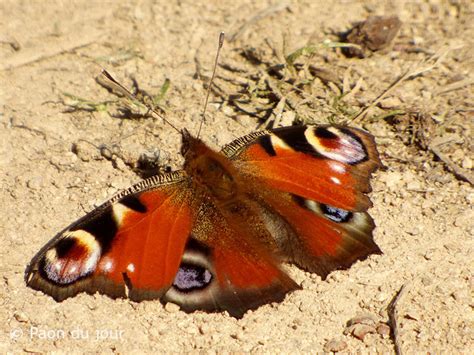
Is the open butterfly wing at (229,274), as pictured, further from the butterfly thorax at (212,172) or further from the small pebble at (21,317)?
the small pebble at (21,317)

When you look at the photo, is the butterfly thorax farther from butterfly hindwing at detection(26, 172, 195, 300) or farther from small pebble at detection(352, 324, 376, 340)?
small pebble at detection(352, 324, 376, 340)

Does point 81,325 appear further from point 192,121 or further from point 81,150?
point 192,121

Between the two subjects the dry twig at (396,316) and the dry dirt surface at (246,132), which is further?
the dry dirt surface at (246,132)

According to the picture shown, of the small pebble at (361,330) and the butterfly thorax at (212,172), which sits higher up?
the butterfly thorax at (212,172)

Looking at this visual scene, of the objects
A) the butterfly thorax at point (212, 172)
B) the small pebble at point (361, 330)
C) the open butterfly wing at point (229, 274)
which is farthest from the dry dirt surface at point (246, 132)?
the butterfly thorax at point (212, 172)

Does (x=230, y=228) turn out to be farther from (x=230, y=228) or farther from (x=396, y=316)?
(x=396, y=316)

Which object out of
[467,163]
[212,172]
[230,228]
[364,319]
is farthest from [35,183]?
[467,163]

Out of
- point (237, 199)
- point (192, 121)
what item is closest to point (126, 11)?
point (192, 121)

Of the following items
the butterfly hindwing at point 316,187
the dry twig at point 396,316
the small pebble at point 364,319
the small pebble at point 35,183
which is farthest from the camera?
the small pebble at point 35,183
